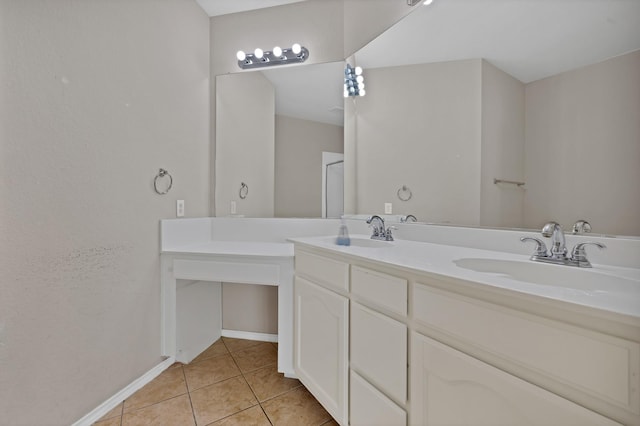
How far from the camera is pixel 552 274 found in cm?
88

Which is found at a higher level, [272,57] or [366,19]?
[366,19]

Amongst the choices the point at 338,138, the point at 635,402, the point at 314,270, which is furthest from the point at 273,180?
the point at 635,402

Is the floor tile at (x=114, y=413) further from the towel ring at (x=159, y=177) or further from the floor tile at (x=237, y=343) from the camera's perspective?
the towel ring at (x=159, y=177)

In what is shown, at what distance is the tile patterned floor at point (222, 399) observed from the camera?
139 centimetres

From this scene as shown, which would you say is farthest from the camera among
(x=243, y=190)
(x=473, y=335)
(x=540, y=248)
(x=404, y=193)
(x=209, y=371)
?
(x=243, y=190)

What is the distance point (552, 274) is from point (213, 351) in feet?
6.70

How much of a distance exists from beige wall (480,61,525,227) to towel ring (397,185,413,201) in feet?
1.23

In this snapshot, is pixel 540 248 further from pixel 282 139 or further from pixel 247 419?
pixel 282 139

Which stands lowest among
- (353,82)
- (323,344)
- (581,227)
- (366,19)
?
(323,344)

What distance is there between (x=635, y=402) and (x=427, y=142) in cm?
117

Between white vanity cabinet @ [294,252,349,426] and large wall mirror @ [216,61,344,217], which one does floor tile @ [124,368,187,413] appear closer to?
white vanity cabinet @ [294,252,349,426]

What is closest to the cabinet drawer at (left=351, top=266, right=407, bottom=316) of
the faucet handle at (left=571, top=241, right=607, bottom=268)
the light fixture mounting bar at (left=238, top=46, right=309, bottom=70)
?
the faucet handle at (left=571, top=241, right=607, bottom=268)

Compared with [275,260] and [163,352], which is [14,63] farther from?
[163,352]

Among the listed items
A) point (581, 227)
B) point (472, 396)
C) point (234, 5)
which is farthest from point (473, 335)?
point (234, 5)
